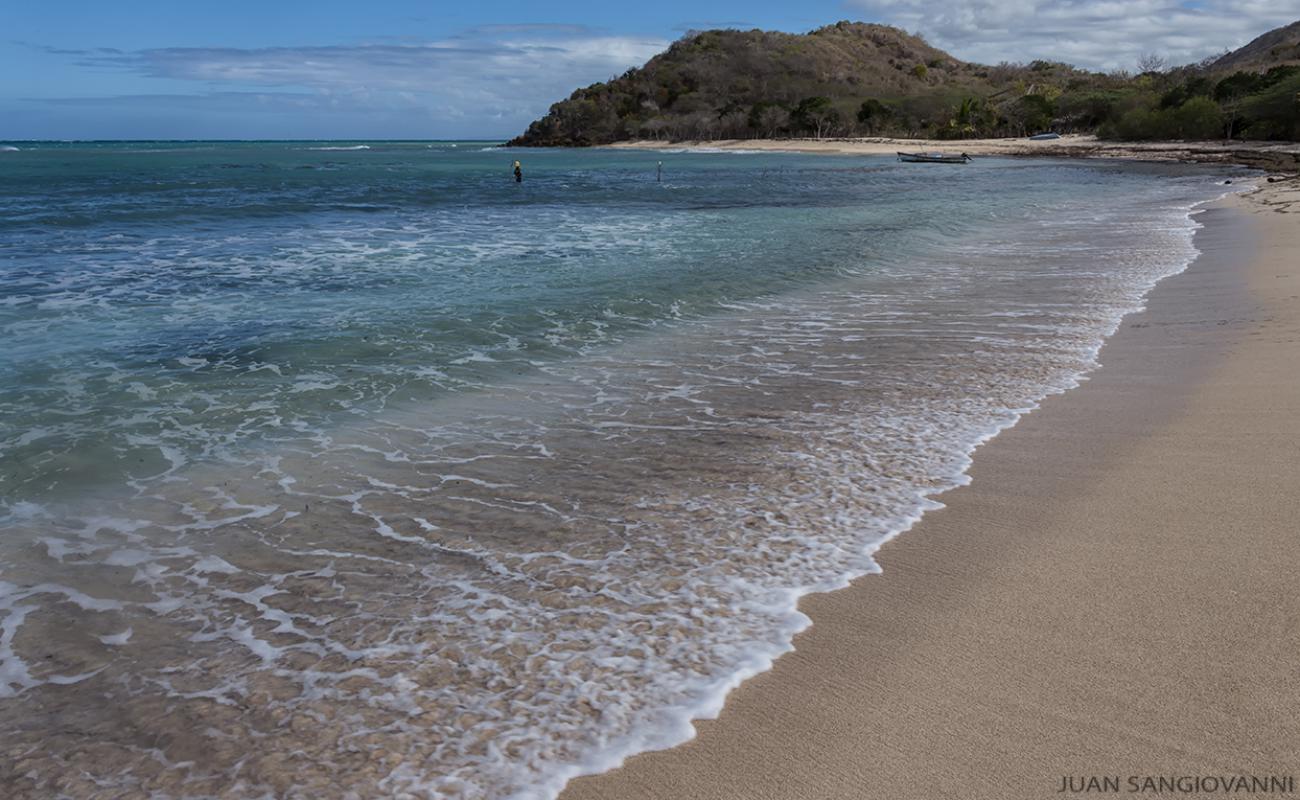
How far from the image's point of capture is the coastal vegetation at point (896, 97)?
2901 inches

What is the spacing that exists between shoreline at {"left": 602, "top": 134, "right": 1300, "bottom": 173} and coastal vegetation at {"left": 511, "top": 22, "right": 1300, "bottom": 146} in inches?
136

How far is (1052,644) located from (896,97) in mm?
163815

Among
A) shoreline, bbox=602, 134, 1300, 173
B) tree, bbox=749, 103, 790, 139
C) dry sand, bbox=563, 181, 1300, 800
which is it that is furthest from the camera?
tree, bbox=749, 103, 790, 139

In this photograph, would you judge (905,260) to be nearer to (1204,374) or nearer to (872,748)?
(1204,374)

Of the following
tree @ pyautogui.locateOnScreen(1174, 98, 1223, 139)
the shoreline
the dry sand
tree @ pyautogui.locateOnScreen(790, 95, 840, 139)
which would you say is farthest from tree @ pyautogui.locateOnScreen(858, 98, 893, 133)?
the dry sand

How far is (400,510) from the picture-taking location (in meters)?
5.08

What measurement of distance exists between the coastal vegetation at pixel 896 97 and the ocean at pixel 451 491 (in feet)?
217

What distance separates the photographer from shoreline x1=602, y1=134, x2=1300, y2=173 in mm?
51312

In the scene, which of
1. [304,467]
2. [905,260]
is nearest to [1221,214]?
[905,260]

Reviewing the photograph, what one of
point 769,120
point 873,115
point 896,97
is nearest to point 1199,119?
point 873,115

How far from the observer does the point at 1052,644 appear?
343cm

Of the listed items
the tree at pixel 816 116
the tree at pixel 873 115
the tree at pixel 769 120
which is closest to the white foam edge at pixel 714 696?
the tree at pixel 873 115

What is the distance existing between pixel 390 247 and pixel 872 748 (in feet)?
58.3

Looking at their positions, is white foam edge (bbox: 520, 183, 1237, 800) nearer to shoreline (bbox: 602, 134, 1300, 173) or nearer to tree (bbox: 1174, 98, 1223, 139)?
shoreline (bbox: 602, 134, 1300, 173)
